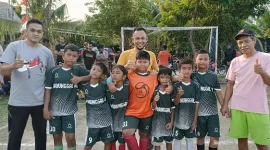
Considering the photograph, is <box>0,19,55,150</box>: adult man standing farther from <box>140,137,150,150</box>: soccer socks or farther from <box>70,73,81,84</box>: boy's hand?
<box>140,137,150,150</box>: soccer socks

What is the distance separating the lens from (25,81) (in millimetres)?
3797

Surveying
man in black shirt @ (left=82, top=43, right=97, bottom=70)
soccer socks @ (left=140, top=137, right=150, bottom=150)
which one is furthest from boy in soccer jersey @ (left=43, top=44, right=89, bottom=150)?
man in black shirt @ (left=82, top=43, right=97, bottom=70)

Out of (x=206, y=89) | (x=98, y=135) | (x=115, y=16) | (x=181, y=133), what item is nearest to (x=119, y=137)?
(x=98, y=135)

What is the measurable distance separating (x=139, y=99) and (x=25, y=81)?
4.91ft

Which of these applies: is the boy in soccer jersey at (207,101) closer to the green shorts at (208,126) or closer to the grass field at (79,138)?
the green shorts at (208,126)

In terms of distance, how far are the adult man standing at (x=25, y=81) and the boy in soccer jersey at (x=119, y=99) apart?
36.9 inches

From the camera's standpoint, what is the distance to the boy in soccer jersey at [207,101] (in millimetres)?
4238

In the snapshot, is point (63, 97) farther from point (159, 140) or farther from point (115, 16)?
point (115, 16)

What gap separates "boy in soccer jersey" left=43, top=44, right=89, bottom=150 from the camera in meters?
4.02

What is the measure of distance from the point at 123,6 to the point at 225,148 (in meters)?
15.7

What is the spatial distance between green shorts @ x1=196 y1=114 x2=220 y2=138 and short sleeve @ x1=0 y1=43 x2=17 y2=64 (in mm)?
2635

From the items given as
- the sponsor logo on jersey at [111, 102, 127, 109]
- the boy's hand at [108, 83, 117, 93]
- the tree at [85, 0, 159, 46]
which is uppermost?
the tree at [85, 0, 159, 46]

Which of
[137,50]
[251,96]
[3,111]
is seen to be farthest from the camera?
[3,111]

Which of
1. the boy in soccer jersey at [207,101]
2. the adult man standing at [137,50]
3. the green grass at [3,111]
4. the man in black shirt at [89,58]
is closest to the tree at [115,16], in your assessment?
the man in black shirt at [89,58]
